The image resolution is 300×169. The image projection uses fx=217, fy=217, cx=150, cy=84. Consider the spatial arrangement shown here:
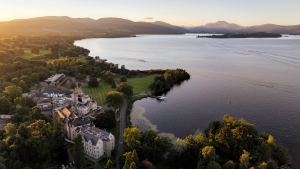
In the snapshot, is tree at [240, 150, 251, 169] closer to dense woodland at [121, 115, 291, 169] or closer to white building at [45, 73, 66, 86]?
dense woodland at [121, 115, 291, 169]

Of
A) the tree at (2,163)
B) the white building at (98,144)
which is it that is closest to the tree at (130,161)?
the white building at (98,144)

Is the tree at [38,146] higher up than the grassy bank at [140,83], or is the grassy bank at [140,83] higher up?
the tree at [38,146]

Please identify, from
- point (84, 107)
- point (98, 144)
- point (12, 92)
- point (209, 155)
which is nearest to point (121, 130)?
point (98, 144)

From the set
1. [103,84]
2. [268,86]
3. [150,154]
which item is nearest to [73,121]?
[150,154]

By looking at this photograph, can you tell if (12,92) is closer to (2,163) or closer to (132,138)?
(2,163)

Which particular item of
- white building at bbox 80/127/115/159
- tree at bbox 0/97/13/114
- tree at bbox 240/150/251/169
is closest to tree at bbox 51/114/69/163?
white building at bbox 80/127/115/159

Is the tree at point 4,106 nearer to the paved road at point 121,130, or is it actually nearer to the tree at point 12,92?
the tree at point 12,92
